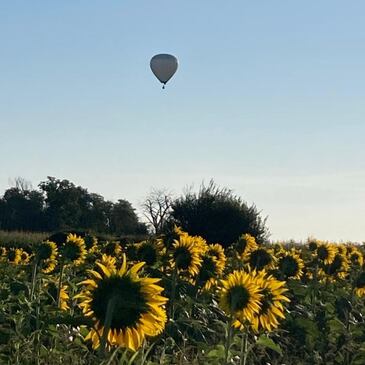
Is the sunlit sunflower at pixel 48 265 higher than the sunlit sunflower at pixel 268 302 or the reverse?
higher

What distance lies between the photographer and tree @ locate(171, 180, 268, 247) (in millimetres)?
28359

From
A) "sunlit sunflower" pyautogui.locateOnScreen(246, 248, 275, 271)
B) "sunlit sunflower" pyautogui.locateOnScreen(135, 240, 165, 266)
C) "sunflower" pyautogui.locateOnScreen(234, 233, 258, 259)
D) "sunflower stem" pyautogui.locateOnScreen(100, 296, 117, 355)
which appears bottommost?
"sunflower stem" pyautogui.locateOnScreen(100, 296, 117, 355)

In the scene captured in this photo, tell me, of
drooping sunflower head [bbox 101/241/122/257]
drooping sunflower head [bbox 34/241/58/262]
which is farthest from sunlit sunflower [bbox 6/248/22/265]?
drooping sunflower head [bbox 34/241/58/262]

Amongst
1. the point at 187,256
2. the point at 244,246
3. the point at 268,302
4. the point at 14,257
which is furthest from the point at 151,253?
the point at 268,302

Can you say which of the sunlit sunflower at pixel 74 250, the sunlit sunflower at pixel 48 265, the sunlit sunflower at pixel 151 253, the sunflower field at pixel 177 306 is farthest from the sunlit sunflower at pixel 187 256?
the sunlit sunflower at pixel 48 265

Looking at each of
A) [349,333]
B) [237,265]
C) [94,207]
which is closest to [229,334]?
[349,333]

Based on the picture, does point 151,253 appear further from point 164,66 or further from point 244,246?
point 164,66

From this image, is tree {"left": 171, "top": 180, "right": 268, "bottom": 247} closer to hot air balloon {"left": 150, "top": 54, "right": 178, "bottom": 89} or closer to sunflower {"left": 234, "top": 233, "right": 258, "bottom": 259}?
hot air balloon {"left": 150, "top": 54, "right": 178, "bottom": 89}

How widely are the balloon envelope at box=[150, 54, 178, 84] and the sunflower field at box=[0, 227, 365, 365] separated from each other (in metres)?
22.0

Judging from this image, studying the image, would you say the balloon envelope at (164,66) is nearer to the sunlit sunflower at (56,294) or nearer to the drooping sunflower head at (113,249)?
the drooping sunflower head at (113,249)

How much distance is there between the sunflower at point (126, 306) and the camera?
3691mm

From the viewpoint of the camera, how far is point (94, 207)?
7062 cm

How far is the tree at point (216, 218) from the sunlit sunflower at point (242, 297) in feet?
73.5

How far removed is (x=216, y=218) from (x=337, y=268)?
51.3 ft
